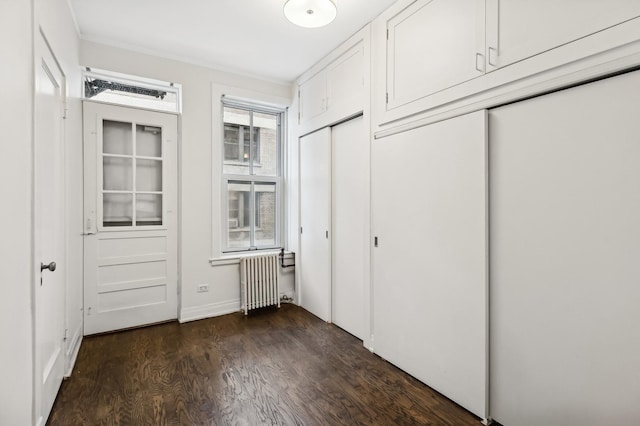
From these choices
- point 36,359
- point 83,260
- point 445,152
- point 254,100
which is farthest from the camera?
point 254,100

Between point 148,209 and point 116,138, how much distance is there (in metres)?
0.78

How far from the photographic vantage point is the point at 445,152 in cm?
204

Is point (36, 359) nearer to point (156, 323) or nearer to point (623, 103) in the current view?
point (156, 323)

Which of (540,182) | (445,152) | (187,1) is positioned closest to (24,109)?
(187,1)

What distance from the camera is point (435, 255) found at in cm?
211

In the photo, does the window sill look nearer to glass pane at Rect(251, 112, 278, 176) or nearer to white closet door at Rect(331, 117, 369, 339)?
white closet door at Rect(331, 117, 369, 339)

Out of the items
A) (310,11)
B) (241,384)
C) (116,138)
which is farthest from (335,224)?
(116,138)

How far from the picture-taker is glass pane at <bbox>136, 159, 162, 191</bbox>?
3229 mm

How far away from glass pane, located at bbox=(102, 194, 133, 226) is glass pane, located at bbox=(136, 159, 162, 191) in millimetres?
173

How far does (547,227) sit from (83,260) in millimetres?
3752

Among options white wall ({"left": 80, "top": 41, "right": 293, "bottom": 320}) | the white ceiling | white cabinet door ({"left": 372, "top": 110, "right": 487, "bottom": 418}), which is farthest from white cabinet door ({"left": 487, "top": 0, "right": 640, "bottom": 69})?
white wall ({"left": 80, "top": 41, "right": 293, "bottom": 320})

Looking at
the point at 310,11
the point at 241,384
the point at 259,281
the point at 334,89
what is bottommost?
the point at 241,384

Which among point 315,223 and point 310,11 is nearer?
point 310,11

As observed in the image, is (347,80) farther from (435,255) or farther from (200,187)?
(200,187)
